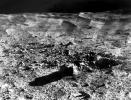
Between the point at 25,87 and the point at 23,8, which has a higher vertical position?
the point at 23,8

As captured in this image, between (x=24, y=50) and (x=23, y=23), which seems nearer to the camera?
(x=24, y=50)

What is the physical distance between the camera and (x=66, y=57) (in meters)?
1.69

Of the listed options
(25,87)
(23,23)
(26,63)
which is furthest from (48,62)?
(23,23)

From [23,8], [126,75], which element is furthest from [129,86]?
[23,8]

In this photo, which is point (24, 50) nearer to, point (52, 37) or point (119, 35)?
point (52, 37)

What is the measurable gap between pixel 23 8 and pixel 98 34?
92 centimetres

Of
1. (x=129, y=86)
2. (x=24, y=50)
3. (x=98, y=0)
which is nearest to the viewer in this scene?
(x=129, y=86)

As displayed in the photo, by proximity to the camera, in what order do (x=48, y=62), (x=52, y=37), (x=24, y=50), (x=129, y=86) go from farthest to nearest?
1. (x=52, y=37)
2. (x=24, y=50)
3. (x=48, y=62)
4. (x=129, y=86)

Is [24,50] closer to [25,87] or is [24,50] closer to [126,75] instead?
[25,87]

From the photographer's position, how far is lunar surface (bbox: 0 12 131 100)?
1.46 meters

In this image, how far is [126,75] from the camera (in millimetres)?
1527

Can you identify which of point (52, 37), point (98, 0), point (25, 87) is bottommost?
point (25, 87)

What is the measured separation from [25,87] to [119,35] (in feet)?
2.24

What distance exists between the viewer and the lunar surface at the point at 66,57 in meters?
1.46
